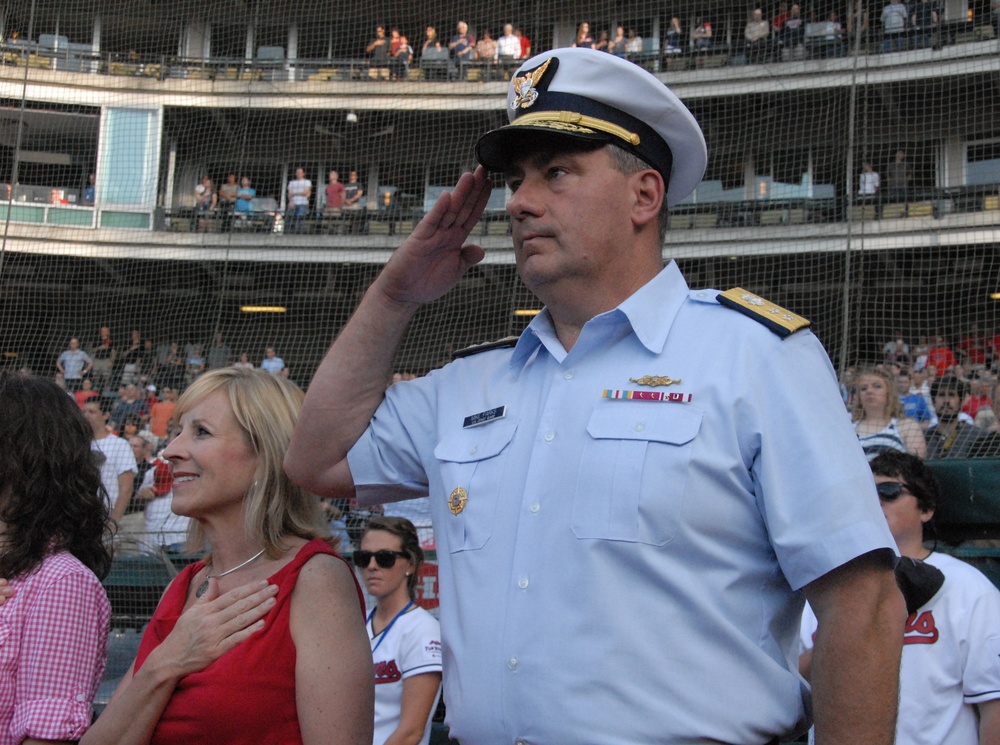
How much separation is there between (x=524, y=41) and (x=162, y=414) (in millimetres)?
8124

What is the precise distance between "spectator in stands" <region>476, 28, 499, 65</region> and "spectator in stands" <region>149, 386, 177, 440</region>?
7.24 meters

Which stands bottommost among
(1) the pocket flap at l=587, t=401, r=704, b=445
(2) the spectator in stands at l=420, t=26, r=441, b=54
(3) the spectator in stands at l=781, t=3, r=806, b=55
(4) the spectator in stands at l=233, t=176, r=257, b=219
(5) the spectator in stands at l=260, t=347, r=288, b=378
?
(1) the pocket flap at l=587, t=401, r=704, b=445

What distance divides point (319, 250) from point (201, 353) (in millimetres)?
3127

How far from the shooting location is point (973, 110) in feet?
45.3

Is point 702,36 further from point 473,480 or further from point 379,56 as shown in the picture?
point 473,480

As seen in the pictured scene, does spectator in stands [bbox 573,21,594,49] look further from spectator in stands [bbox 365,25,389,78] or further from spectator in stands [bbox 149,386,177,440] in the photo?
spectator in stands [bbox 149,386,177,440]

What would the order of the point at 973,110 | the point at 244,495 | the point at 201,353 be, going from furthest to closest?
1. the point at 973,110
2. the point at 201,353
3. the point at 244,495

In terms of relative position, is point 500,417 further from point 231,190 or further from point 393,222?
point 231,190

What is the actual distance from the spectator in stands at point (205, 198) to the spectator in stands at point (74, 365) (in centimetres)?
358

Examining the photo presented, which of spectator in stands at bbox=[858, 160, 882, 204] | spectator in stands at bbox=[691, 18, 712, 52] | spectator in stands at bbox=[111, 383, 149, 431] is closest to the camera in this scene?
spectator in stands at bbox=[111, 383, 149, 431]

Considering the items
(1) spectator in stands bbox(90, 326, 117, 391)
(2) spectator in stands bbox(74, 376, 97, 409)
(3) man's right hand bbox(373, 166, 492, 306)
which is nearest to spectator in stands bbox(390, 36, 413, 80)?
(1) spectator in stands bbox(90, 326, 117, 391)

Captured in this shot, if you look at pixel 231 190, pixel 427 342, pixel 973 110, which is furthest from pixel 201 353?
pixel 973 110

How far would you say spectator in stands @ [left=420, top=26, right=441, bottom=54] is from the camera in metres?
15.5

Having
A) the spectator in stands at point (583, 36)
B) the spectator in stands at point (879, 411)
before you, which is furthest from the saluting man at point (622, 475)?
the spectator in stands at point (583, 36)
